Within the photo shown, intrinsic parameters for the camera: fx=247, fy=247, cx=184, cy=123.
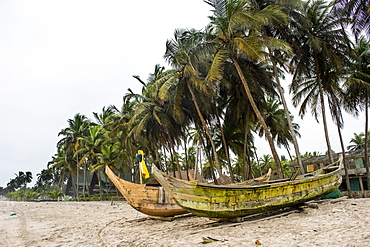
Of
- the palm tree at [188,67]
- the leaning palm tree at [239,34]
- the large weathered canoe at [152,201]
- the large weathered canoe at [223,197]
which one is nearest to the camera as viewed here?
the large weathered canoe at [223,197]

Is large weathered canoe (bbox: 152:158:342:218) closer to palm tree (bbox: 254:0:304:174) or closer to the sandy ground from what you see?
the sandy ground

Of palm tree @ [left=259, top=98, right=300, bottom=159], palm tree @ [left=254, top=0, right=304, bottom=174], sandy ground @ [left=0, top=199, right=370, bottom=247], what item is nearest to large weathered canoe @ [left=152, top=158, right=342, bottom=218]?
sandy ground @ [left=0, top=199, right=370, bottom=247]

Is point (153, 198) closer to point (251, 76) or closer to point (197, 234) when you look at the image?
point (197, 234)

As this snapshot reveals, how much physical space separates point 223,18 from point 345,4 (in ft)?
18.3

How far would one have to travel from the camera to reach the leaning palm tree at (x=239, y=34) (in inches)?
425

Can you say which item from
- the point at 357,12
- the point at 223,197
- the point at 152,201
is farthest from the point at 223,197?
the point at 357,12

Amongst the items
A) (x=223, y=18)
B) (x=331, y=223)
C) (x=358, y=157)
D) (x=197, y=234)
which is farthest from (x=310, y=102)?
(x=197, y=234)

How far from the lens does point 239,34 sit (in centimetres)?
1265

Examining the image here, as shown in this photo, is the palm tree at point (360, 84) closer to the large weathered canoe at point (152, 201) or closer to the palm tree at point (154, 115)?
the palm tree at point (154, 115)

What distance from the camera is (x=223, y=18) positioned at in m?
12.2

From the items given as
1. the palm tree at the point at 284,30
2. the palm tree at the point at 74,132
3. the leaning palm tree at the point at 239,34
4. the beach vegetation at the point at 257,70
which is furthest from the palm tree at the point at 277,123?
the palm tree at the point at 74,132

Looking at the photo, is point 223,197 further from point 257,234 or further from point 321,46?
point 321,46

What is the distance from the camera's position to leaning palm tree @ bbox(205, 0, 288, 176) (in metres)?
10.8

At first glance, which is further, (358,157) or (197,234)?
(358,157)
